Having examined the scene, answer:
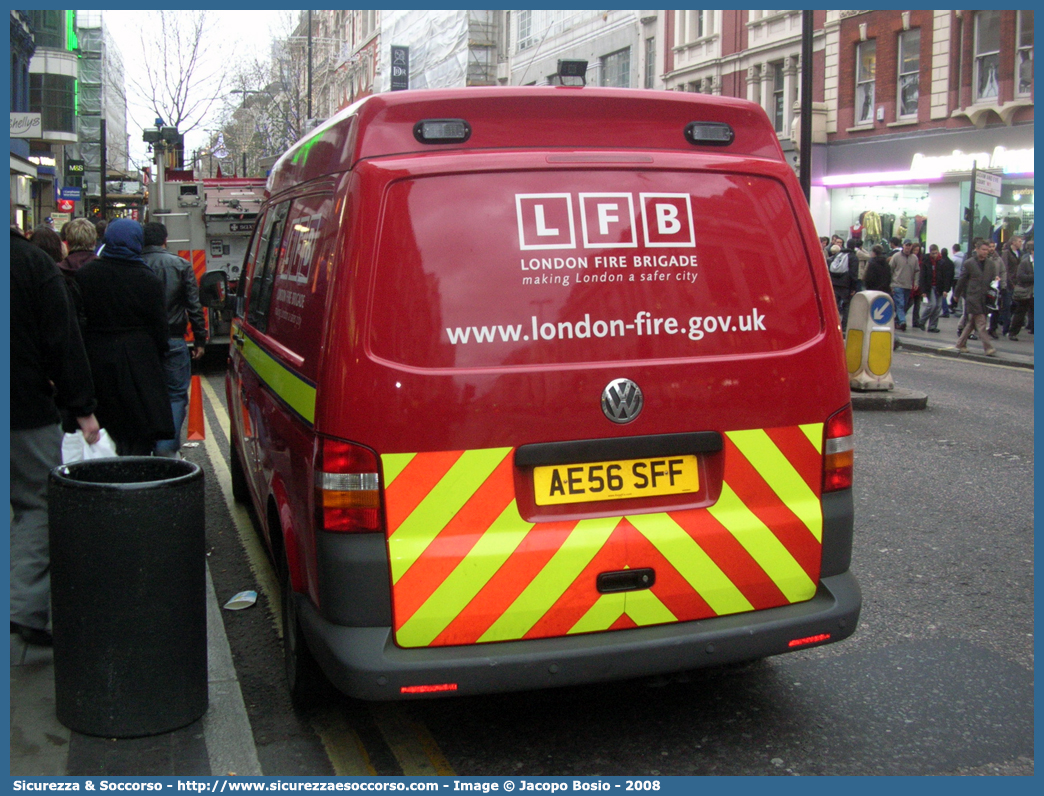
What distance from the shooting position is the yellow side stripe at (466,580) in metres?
3.34

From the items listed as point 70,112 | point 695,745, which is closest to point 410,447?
point 695,745

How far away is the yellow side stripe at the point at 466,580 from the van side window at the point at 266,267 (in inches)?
78.4

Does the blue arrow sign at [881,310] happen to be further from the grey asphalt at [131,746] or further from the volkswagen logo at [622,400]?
the grey asphalt at [131,746]

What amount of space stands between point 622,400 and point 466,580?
29.8 inches

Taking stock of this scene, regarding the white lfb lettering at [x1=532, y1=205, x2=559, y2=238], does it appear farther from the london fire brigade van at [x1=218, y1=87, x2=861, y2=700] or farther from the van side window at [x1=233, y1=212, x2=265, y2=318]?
the van side window at [x1=233, y1=212, x2=265, y2=318]

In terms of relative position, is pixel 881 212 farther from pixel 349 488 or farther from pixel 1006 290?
pixel 349 488

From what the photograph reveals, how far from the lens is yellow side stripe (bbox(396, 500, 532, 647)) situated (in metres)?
3.34

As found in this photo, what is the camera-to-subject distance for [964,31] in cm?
2656

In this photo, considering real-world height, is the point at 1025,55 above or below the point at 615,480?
above

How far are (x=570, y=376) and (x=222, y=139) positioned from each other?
206 feet

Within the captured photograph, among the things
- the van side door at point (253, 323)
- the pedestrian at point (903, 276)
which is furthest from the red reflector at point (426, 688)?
the pedestrian at point (903, 276)

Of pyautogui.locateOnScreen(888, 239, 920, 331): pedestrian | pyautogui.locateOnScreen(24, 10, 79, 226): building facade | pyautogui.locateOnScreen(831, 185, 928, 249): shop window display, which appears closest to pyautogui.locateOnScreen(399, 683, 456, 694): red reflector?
pyautogui.locateOnScreen(888, 239, 920, 331): pedestrian

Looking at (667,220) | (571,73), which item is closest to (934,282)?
(571,73)

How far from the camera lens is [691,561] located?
11.6 ft
